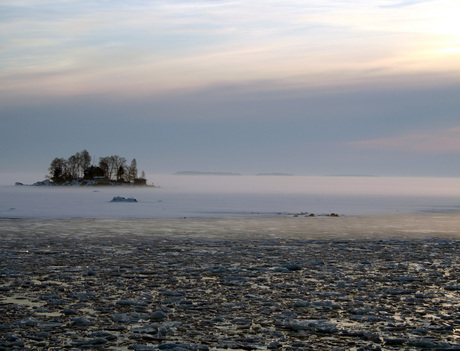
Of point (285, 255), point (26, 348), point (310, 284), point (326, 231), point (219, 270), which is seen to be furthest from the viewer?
point (326, 231)

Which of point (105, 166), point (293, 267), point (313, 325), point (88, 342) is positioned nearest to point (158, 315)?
point (88, 342)

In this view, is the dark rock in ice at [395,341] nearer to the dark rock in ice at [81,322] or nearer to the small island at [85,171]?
the dark rock in ice at [81,322]

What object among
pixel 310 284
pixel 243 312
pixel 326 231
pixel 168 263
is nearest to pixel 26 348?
pixel 243 312

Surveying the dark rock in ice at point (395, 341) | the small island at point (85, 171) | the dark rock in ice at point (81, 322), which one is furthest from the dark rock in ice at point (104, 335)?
the small island at point (85, 171)

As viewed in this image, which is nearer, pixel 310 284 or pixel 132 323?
pixel 132 323

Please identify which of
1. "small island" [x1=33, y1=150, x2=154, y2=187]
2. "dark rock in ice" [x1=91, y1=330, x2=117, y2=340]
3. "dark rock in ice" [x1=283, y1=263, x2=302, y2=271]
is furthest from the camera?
"small island" [x1=33, y1=150, x2=154, y2=187]

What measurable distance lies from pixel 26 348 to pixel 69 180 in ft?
404

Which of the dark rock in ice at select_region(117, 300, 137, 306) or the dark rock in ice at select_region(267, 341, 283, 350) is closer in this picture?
the dark rock in ice at select_region(267, 341, 283, 350)

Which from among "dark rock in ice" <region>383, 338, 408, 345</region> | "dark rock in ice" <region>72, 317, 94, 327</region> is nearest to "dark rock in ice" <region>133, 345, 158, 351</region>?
"dark rock in ice" <region>72, 317, 94, 327</region>

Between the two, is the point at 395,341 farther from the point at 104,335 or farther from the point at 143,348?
the point at 104,335

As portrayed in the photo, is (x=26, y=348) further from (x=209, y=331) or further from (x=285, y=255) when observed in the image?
(x=285, y=255)

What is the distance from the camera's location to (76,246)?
18078 mm

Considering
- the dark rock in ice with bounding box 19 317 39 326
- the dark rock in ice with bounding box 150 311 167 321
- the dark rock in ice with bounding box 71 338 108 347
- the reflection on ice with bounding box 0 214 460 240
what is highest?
the reflection on ice with bounding box 0 214 460 240

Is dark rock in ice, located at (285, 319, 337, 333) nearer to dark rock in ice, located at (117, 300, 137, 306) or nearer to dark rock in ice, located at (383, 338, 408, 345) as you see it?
dark rock in ice, located at (383, 338, 408, 345)
